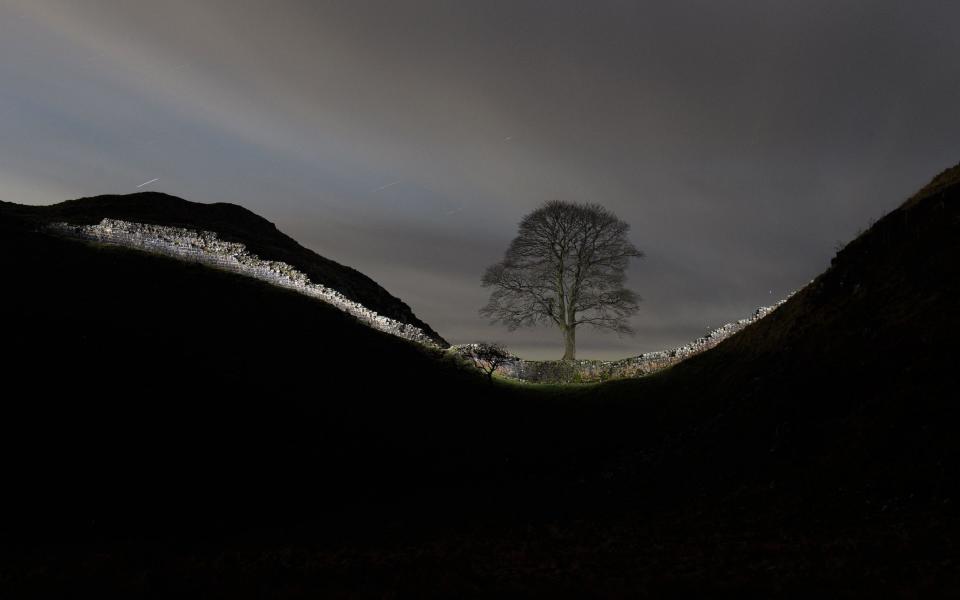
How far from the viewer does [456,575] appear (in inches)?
331

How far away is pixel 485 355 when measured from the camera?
3566cm

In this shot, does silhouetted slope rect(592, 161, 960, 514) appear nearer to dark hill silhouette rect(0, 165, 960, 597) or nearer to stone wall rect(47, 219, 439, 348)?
dark hill silhouette rect(0, 165, 960, 597)

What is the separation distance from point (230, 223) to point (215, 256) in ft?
111

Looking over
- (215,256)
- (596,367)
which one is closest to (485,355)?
(596,367)

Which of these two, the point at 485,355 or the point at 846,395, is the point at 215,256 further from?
the point at 846,395

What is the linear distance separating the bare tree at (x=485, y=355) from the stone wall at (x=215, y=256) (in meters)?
3.06

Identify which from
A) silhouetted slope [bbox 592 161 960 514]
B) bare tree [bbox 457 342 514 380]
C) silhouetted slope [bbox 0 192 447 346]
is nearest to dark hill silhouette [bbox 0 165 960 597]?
silhouetted slope [bbox 592 161 960 514]

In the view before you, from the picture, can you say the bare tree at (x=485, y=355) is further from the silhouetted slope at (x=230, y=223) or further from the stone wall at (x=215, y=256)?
the silhouetted slope at (x=230, y=223)

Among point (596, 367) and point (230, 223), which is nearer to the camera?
point (596, 367)

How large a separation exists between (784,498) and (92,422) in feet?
69.9

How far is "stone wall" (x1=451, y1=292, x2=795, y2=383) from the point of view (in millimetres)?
34406

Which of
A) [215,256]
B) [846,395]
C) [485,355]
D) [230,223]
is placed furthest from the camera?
[230,223]

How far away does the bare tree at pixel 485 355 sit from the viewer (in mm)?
35188

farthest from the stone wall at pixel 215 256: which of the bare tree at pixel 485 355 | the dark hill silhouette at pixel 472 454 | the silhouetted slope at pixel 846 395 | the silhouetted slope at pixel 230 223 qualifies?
the silhouetted slope at pixel 846 395
